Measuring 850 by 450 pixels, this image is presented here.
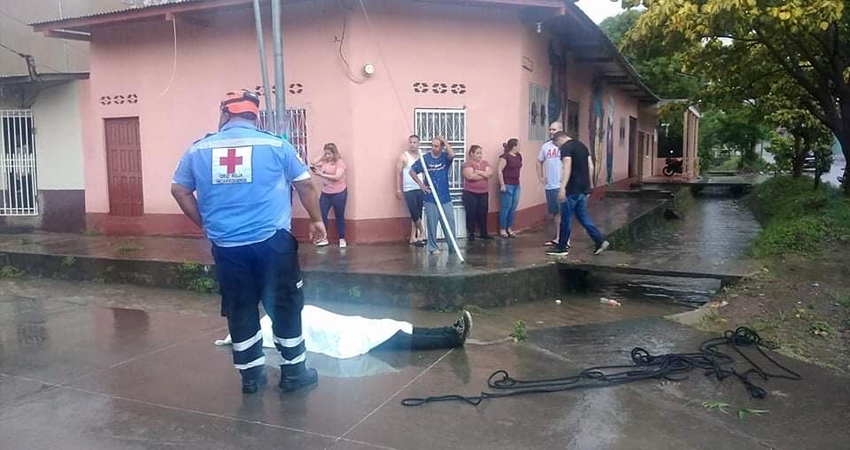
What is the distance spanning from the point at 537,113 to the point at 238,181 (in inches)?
314

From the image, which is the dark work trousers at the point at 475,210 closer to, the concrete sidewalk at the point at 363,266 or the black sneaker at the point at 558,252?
the concrete sidewalk at the point at 363,266

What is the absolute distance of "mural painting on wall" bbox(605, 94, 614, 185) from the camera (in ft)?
61.6

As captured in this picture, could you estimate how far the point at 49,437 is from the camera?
13.0 ft

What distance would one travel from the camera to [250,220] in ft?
14.3

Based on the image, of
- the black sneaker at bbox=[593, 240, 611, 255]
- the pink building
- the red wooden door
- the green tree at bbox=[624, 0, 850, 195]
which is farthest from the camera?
the red wooden door

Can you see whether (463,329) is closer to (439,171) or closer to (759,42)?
(439,171)

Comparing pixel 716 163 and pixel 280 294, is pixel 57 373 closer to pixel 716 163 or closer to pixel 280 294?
pixel 280 294

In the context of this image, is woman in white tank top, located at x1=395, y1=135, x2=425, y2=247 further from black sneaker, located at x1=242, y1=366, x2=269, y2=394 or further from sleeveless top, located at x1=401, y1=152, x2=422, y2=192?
black sneaker, located at x1=242, y1=366, x2=269, y2=394

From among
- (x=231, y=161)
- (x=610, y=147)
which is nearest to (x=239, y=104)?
(x=231, y=161)

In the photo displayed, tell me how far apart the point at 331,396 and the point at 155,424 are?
108cm

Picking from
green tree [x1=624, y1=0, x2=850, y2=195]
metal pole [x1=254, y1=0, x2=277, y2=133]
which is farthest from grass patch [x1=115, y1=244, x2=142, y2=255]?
green tree [x1=624, y1=0, x2=850, y2=195]

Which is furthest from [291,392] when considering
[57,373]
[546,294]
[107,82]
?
[107,82]

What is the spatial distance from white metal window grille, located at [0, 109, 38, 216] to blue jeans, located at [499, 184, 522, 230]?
26.9 ft

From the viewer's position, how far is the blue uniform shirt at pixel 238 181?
434 centimetres
